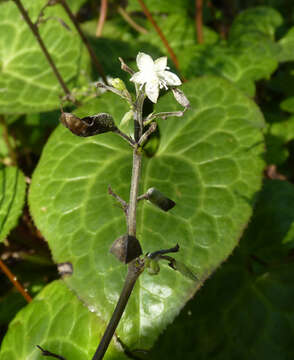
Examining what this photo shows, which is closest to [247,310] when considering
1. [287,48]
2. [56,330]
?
[56,330]

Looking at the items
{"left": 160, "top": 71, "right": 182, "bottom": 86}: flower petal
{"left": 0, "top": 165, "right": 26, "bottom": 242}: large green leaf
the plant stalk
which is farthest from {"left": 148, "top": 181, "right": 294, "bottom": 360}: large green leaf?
{"left": 160, "top": 71, "right": 182, "bottom": 86}: flower petal

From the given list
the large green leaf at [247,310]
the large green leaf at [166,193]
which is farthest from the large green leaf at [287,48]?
the large green leaf at [247,310]

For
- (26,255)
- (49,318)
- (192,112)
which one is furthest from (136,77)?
(26,255)

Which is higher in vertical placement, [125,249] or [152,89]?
[152,89]

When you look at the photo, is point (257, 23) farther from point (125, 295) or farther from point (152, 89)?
point (125, 295)

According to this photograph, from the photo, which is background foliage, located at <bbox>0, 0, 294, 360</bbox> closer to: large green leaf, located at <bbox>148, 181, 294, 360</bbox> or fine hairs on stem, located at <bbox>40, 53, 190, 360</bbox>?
large green leaf, located at <bbox>148, 181, 294, 360</bbox>

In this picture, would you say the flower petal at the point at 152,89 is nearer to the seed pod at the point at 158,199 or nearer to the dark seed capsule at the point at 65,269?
the seed pod at the point at 158,199
